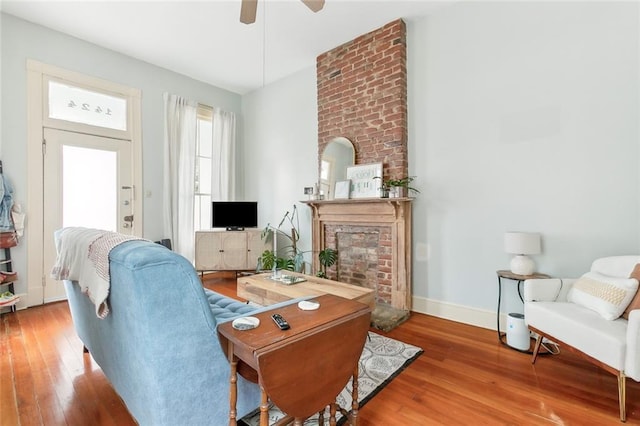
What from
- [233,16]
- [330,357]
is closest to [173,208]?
[233,16]

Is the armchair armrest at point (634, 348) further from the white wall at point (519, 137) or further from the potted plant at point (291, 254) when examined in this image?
the potted plant at point (291, 254)

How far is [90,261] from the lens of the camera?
134 centimetres

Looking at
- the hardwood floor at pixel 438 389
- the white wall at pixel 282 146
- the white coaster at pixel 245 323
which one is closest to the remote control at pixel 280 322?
the white coaster at pixel 245 323

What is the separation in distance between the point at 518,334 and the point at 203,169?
15.2ft

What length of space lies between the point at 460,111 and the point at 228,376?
2.94 m

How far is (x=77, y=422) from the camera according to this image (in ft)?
4.99

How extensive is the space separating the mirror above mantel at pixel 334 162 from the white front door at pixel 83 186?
8.68ft

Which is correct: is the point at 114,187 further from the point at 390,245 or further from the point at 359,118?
the point at 390,245

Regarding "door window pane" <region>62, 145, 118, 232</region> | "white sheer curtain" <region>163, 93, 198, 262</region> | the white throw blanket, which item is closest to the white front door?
"door window pane" <region>62, 145, 118, 232</region>

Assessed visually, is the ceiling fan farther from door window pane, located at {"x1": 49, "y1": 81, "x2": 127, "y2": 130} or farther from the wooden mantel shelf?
door window pane, located at {"x1": 49, "y1": 81, "x2": 127, "y2": 130}

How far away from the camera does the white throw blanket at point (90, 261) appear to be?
1193 millimetres

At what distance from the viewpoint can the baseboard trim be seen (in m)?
2.67

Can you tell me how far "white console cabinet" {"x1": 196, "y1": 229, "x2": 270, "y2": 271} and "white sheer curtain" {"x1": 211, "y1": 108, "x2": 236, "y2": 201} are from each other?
0.83 m

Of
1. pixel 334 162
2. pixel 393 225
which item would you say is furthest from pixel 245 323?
pixel 334 162
